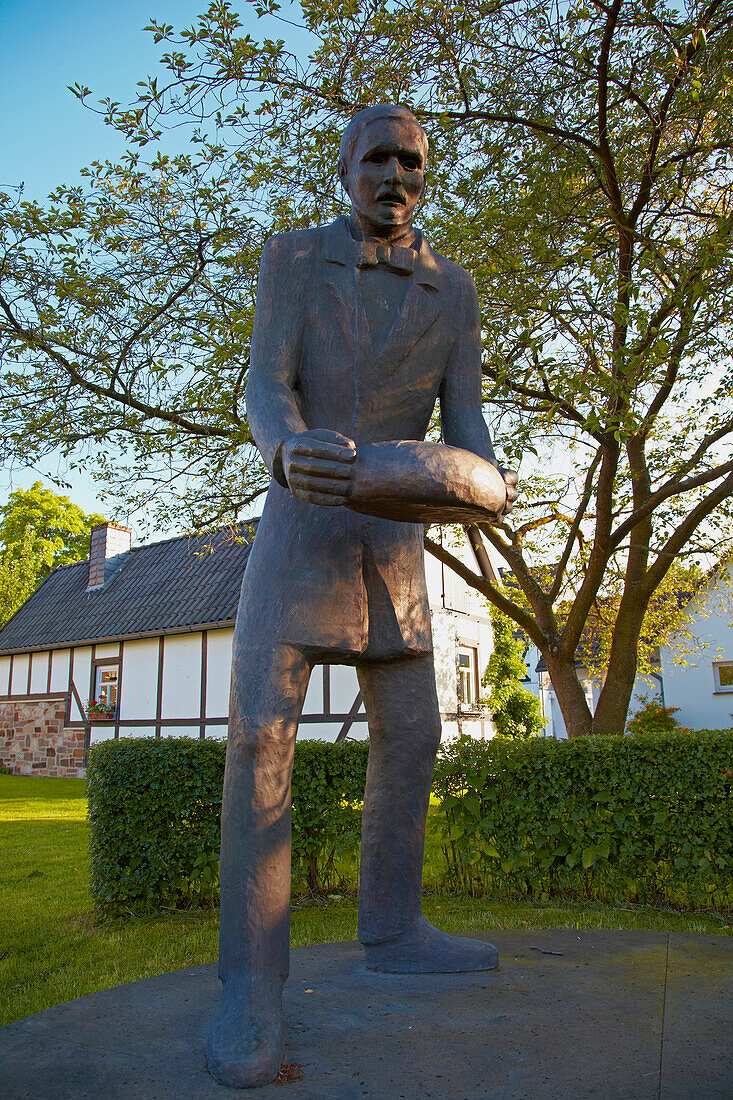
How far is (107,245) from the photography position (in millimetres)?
7422

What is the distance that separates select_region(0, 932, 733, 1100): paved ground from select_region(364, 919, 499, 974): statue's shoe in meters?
0.05

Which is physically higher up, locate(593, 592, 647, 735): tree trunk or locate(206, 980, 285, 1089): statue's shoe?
locate(593, 592, 647, 735): tree trunk

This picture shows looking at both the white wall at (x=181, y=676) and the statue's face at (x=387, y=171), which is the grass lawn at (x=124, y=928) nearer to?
the statue's face at (x=387, y=171)

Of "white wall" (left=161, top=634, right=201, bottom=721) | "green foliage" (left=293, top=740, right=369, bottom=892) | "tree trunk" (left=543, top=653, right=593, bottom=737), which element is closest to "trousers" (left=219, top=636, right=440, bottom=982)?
"green foliage" (left=293, top=740, right=369, bottom=892)

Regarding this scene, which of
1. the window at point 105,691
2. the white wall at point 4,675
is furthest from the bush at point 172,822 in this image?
the white wall at point 4,675

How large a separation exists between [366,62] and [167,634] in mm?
12536

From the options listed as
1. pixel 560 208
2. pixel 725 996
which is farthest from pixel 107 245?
pixel 725 996

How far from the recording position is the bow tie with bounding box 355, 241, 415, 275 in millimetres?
2598

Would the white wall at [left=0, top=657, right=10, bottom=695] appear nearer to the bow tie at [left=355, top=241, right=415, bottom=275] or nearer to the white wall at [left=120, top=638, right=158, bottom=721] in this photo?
the white wall at [left=120, top=638, right=158, bottom=721]

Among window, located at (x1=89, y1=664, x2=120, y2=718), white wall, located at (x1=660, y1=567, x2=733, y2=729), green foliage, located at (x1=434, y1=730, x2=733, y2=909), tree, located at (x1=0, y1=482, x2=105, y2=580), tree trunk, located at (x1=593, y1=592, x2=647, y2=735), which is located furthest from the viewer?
tree, located at (x1=0, y1=482, x2=105, y2=580)

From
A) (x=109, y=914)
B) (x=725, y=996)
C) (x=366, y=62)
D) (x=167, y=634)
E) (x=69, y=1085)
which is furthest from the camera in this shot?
(x=167, y=634)

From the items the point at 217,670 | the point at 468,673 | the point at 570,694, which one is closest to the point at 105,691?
the point at 217,670

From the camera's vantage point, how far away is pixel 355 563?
2504mm

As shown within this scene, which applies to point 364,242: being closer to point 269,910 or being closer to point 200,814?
point 269,910
